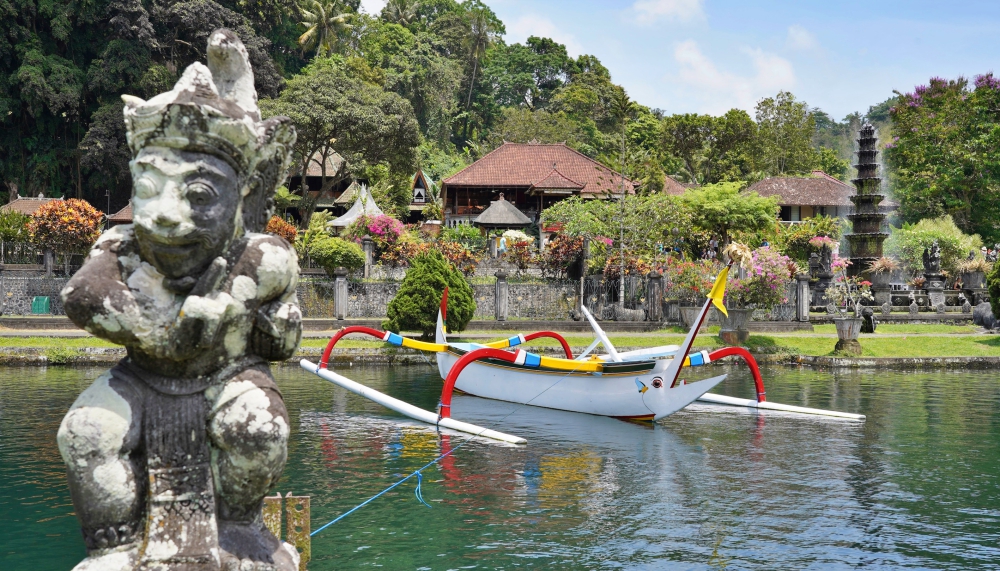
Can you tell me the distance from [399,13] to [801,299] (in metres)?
66.0

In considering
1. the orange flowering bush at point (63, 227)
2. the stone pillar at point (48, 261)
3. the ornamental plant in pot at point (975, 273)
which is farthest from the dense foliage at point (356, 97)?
the stone pillar at point (48, 261)

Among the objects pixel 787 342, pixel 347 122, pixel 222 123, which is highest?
pixel 347 122

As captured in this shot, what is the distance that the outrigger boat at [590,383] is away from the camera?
1405 cm

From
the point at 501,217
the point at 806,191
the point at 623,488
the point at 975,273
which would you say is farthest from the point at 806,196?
the point at 623,488

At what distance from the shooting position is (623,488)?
35.1ft

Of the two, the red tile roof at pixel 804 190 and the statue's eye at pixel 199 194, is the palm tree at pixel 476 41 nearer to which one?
the red tile roof at pixel 804 190

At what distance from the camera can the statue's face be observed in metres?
4.55

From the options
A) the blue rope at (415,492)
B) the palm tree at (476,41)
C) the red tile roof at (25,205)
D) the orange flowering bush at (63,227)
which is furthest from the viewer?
the palm tree at (476,41)

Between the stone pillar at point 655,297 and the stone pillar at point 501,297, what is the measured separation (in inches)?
190

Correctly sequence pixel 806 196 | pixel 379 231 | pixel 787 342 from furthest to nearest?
pixel 806 196 → pixel 379 231 → pixel 787 342

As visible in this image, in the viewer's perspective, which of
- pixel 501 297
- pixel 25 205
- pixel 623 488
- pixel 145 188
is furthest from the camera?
pixel 25 205

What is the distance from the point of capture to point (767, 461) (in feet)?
39.8

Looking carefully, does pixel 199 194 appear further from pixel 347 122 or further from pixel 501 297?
pixel 347 122

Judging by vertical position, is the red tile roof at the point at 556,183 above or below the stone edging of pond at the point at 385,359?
above
